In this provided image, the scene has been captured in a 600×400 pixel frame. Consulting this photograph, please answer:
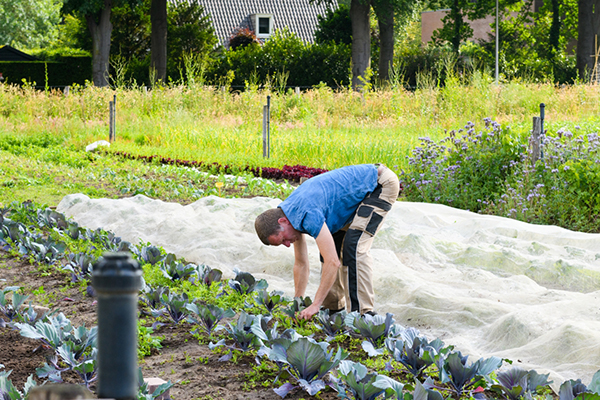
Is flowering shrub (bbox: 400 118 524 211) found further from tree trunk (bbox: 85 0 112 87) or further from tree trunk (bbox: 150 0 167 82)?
tree trunk (bbox: 85 0 112 87)

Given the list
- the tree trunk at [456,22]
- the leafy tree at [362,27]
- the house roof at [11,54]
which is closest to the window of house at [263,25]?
the tree trunk at [456,22]

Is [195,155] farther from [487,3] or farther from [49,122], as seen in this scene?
[487,3]

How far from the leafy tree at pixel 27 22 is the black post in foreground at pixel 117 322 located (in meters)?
50.2

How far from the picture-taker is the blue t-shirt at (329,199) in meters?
3.63

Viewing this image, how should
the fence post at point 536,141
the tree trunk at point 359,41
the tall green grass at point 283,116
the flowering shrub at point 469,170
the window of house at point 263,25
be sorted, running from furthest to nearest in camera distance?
the window of house at point 263,25
the tree trunk at point 359,41
the tall green grass at point 283,116
the flowering shrub at point 469,170
the fence post at point 536,141

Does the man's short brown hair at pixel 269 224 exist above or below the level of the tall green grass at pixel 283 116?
below

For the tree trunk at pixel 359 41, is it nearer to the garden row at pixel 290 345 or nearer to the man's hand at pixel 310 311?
the garden row at pixel 290 345

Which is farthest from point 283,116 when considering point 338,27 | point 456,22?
point 456,22

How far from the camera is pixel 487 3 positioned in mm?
34969

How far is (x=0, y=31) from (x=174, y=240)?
4956cm

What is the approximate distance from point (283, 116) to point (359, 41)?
7764 millimetres

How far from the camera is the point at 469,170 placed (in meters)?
8.21

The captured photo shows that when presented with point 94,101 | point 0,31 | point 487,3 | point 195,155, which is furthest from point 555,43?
point 0,31

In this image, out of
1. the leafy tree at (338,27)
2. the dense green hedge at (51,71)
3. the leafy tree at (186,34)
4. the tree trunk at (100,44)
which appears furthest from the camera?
the leafy tree at (338,27)
